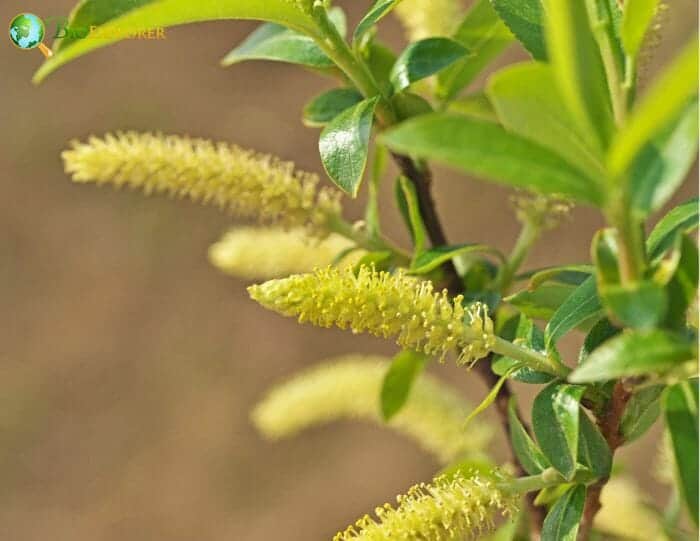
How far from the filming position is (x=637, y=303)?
39 centimetres

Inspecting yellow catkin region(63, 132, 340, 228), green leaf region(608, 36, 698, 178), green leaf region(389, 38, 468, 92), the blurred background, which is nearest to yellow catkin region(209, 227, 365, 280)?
yellow catkin region(63, 132, 340, 228)

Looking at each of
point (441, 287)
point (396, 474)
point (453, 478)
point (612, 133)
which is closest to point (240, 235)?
point (441, 287)

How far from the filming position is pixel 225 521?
8.31 ft

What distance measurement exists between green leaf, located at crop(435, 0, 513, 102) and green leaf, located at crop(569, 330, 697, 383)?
346 millimetres

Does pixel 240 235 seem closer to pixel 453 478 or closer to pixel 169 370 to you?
pixel 453 478

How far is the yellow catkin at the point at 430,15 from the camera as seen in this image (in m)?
0.76

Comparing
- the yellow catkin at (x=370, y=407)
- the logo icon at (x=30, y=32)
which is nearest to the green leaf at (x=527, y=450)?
the yellow catkin at (x=370, y=407)

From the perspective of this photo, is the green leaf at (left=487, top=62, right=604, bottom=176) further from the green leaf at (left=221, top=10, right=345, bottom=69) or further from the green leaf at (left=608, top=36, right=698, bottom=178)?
the green leaf at (left=221, top=10, right=345, bottom=69)

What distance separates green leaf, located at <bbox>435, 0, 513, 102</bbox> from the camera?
0.69 metres

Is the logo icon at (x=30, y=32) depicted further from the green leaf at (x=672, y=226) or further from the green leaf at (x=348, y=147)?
the green leaf at (x=672, y=226)

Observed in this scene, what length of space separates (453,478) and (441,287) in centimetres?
17

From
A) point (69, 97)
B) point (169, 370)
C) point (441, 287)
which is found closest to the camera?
point (441, 287)

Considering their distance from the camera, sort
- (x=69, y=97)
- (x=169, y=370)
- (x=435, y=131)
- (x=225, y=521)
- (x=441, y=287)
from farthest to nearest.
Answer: (x=69, y=97), (x=169, y=370), (x=225, y=521), (x=441, y=287), (x=435, y=131)

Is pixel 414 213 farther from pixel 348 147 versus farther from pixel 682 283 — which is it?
pixel 682 283
